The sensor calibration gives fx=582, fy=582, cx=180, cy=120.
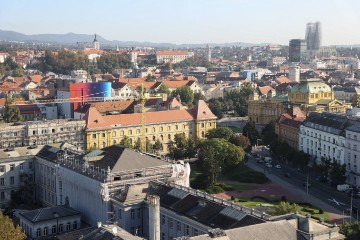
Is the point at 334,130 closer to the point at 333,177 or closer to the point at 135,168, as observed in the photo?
the point at 333,177

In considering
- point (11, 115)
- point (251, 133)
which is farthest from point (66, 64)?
point (251, 133)

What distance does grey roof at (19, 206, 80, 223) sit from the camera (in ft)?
145

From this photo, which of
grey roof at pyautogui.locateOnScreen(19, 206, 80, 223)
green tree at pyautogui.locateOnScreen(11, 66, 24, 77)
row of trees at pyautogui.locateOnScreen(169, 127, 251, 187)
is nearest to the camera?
grey roof at pyautogui.locateOnScreen(19, 206, 80, 223)

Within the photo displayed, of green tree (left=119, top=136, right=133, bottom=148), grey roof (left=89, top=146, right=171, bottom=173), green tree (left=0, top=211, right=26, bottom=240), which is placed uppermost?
grey roof (left=89, top=146, right=171, bottom=173)

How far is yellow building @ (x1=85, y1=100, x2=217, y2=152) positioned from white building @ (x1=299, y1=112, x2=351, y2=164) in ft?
51.8

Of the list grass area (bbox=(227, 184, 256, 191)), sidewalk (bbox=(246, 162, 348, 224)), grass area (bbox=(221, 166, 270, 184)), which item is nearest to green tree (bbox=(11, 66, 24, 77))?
sidewalk (bbox=(246, 162, 348, 224))

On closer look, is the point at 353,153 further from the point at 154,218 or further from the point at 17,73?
the point at 17,73

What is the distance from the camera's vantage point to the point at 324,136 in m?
70.9

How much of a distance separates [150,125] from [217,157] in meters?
21.2

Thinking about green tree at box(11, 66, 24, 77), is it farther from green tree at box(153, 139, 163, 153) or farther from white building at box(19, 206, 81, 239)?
white building at box(19, 206, 81, 239)

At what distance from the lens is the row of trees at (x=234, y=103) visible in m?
117

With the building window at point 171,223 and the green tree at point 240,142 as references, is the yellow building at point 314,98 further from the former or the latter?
the building window at point 171,223

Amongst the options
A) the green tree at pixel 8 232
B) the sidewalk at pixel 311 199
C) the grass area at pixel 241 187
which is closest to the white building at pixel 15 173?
the green tree at pixel 8 232

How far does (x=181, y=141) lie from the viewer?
76000 mm
